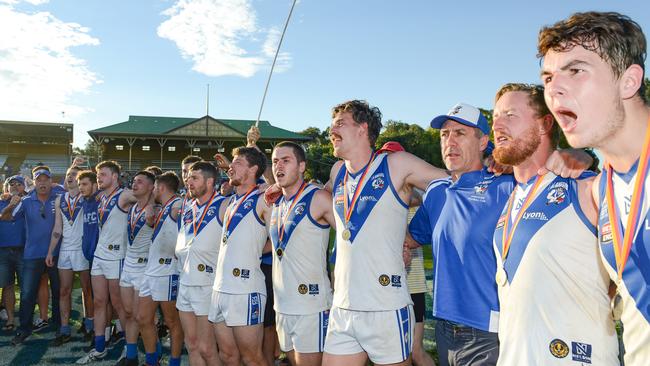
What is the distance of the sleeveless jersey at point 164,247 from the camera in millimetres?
5523

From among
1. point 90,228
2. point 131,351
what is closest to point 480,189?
point 131,351

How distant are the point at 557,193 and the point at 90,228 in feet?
22.9

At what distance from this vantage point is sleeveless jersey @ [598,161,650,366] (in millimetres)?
1543

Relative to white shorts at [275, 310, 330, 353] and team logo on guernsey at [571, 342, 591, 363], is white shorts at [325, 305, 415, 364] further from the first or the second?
team logo on guernsey at [571, 342, 591, 363]

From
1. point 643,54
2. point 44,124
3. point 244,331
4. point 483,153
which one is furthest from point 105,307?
point 44,124

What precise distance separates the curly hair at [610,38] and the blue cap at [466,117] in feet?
3.88

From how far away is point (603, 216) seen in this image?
1.80 meters

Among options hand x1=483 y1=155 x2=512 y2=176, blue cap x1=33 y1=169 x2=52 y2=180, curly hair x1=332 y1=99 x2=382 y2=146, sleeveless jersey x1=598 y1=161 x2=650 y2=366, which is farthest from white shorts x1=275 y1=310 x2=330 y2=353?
blue cap x1=33 y1=169 x2=52 y2=180

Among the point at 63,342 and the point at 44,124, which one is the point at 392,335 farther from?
the point at 44,124

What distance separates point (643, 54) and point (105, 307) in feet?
22.3

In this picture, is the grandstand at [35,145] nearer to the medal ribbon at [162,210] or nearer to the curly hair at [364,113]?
the medal ribbon at [162,210]

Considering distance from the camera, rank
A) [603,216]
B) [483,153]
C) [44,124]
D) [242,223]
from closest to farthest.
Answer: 1. [603,216]
2. [483,153]
3. [242,223]
4. [44,124]

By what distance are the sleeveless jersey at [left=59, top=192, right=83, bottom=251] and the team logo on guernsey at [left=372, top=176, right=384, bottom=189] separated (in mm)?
5812

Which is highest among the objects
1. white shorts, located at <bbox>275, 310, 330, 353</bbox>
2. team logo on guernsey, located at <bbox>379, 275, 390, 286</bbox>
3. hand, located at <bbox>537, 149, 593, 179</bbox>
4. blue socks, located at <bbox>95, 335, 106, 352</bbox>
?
hand, located at <bbox>537, 149, 593, 179</bbox>
